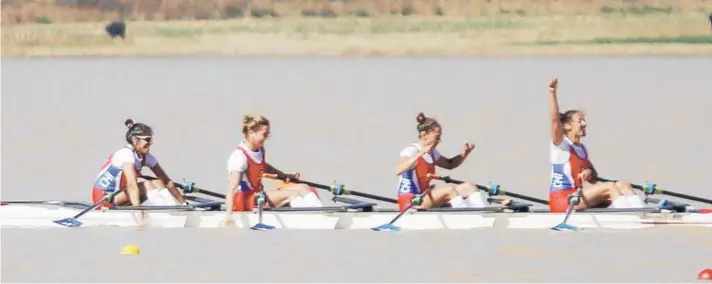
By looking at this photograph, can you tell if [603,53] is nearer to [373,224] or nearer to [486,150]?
[486,150]

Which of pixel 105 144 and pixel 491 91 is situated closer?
pixel 105 144

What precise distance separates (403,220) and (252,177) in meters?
1.19

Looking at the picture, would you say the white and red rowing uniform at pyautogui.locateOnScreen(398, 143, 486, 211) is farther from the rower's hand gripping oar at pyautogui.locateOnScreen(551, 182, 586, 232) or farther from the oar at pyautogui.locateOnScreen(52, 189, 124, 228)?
the oar at pyautogui.locateOnScreen(52, 189, 124, 228)

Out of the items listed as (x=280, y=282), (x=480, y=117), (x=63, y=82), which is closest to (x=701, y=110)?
(x=480, y=117)

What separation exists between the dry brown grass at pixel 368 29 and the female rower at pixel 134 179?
991 inches

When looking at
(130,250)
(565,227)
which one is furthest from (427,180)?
(130,250)

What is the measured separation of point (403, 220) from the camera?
16266mm

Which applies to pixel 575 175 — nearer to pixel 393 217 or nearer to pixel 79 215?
pixel 393 217

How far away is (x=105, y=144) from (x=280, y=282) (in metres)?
11.6

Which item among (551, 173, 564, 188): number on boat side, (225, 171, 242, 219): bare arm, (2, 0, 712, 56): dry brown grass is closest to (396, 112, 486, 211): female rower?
(551, 173, 564, 188): number on boat side

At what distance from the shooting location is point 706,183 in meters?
20.3

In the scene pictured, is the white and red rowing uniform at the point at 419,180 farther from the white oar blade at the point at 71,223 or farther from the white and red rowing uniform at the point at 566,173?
the white oar blade at the point at 71,223

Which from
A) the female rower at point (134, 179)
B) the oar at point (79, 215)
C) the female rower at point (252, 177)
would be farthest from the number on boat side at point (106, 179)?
the female rower at point (252, 177)

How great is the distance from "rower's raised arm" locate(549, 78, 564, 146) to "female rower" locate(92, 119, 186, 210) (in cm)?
291
